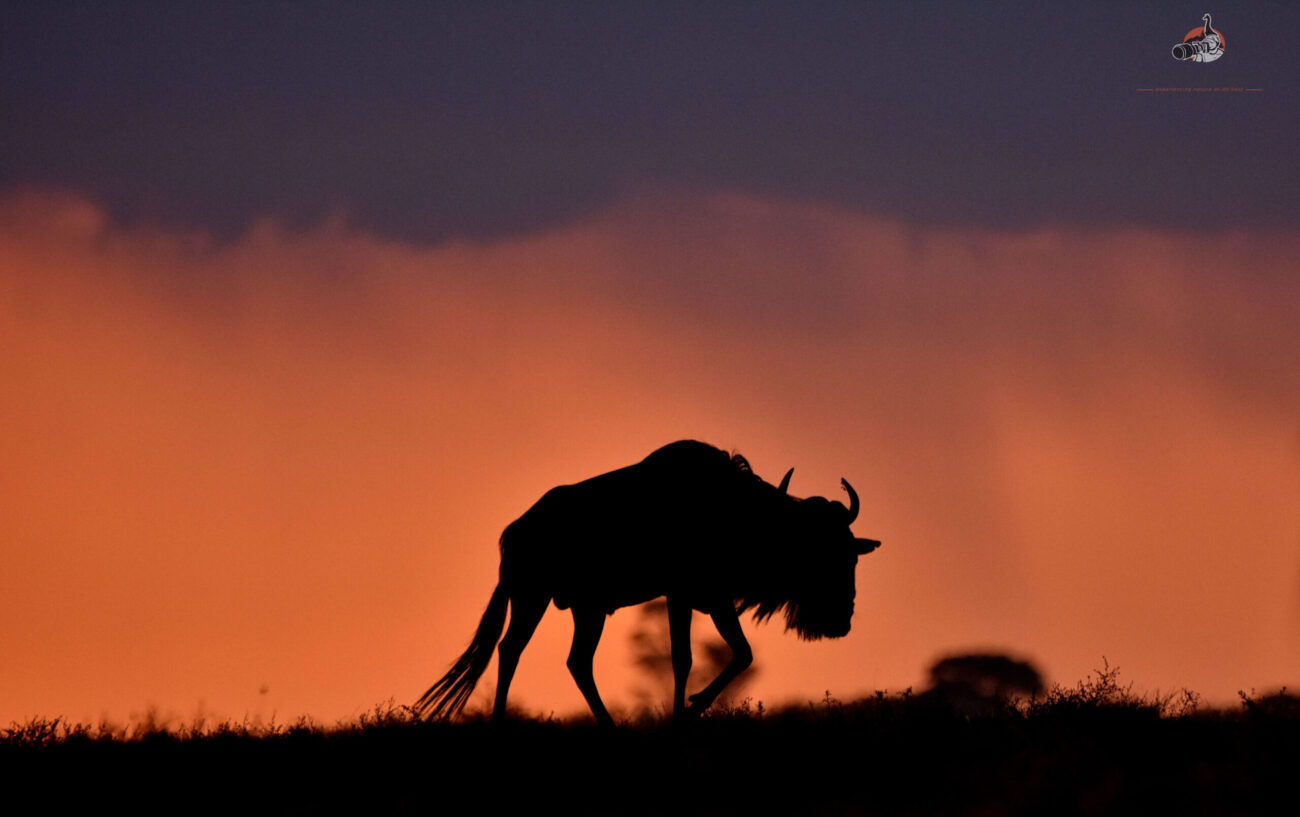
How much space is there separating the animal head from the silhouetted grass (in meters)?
1.63

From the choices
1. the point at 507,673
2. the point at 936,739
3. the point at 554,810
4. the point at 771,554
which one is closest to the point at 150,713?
the point at 507,673

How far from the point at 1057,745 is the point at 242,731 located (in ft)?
24.2

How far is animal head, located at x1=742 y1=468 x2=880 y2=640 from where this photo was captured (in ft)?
43.3

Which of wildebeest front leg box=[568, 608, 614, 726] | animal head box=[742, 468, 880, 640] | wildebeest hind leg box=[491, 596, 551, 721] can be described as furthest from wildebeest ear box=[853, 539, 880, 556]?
wildebeest hind leg box=[491, 596, 551, 721]

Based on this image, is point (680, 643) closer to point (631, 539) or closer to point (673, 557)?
point (673, 557)

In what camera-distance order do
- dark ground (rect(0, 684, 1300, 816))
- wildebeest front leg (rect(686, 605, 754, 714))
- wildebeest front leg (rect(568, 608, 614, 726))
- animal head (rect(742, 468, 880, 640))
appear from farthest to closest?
animal head (rect(742, 468, 880, 640)), wildebeest front leg (rect(568, 608, 614, 726)), wildebeest front leg (rect(686, 605, 754, 714)), dark ground (rect(0, 684, 1300, 816))

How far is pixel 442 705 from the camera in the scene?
13.1 metres

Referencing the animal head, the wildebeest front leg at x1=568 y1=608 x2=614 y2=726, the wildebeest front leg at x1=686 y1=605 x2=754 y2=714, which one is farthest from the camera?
the animal head

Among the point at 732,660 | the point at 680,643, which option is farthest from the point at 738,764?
the point at 680,643

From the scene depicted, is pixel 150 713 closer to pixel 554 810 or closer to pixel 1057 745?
pixel 554 810

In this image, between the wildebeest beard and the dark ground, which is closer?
the dark ground

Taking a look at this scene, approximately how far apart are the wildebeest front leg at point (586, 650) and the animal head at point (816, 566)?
1613 mm

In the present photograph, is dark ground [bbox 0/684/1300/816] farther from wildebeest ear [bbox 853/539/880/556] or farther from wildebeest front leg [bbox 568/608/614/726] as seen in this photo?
wildebeest ear [bbox 853/539/880/556]

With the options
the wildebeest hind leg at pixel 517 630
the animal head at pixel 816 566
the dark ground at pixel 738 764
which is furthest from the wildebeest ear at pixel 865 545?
the wildebeest hind leg at pixel 517 630
